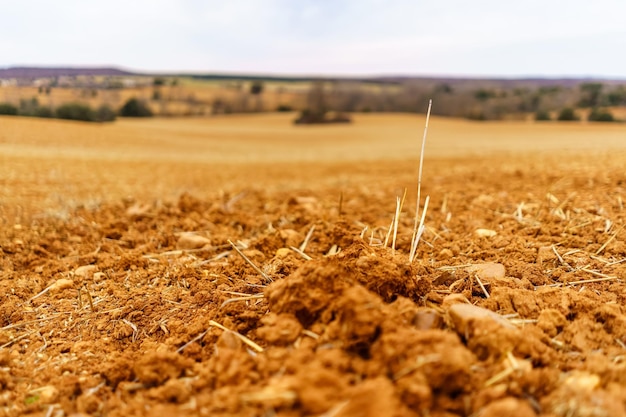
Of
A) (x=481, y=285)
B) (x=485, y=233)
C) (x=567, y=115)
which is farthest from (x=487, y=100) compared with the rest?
(x=481, y=285)

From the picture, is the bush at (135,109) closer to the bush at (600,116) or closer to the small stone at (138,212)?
the bush at (600,116)

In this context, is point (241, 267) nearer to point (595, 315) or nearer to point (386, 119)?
point (595, 315)

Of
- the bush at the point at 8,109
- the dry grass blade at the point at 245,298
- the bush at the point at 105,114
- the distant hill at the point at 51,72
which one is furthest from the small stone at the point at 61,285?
the bush at the point at 105,114

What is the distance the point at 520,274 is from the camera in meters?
1.80

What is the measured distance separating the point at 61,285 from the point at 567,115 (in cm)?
2302

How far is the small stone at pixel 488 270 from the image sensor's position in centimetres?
176

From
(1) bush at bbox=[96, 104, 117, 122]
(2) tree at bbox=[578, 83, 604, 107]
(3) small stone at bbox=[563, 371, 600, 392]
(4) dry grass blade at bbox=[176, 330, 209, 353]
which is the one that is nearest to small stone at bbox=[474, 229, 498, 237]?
(3) small stone at bbox=[563, 371, 600, 392]

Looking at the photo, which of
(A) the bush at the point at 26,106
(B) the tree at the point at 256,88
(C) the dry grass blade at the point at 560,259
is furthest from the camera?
(B) the tree at the point at 256,88

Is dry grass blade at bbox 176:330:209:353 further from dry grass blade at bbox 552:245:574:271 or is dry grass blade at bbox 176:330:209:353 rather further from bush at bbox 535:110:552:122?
bush at bbox 535:110:552:122

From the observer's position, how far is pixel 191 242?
2.49 meters

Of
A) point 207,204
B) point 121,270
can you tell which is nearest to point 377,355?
point 121,270

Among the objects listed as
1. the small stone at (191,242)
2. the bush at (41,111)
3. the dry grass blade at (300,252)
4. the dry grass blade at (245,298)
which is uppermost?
the bush at (41,111)

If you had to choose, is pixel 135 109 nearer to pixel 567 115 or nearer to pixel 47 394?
pixel 567 115

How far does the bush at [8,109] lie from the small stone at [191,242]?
5176mm
